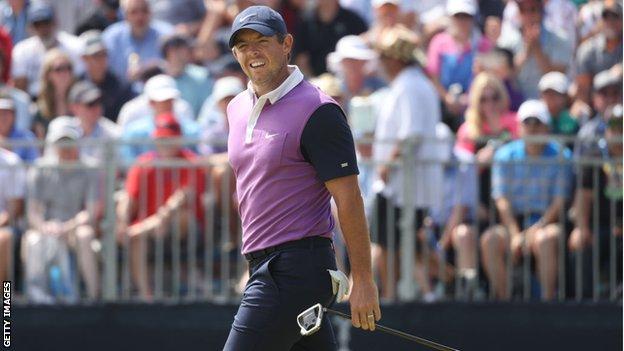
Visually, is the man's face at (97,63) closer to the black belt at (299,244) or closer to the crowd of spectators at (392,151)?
the crowd of spectators at (392,151)

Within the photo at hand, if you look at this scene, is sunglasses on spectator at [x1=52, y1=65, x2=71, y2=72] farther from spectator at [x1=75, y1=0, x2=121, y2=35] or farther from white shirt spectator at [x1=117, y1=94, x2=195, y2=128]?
spectator at [x1=75, y1=0, x2=121, y2=35]

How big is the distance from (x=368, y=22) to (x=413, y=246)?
3.54 meters

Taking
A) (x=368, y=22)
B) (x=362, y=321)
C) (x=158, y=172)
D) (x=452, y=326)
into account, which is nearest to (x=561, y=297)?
(x=452, y=326)

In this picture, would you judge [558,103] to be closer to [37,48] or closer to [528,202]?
[528,202]

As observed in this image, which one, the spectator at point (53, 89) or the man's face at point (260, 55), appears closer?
the man's face at point (260, 55)

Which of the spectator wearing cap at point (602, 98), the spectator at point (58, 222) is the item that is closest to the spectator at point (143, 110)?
the spectator at point (58, 222)

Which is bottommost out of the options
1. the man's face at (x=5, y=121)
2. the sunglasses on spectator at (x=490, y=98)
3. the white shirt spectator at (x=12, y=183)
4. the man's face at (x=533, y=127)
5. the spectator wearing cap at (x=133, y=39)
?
the white shirt spectator at (x=12, y=183)

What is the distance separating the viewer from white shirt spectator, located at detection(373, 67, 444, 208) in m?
10.1

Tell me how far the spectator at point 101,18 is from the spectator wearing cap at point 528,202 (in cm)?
466

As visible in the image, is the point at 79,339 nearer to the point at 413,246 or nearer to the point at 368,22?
the point at 413,246

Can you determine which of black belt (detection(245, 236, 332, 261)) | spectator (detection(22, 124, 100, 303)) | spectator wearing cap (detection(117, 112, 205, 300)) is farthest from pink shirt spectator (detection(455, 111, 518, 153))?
black belt (detection(245, 236, 332, 261))

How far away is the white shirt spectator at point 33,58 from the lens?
40.5 feet

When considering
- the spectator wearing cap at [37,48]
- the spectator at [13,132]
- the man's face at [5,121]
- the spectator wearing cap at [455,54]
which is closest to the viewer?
the spectator at [13,132]

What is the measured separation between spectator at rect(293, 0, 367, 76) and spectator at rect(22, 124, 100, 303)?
3058mm
